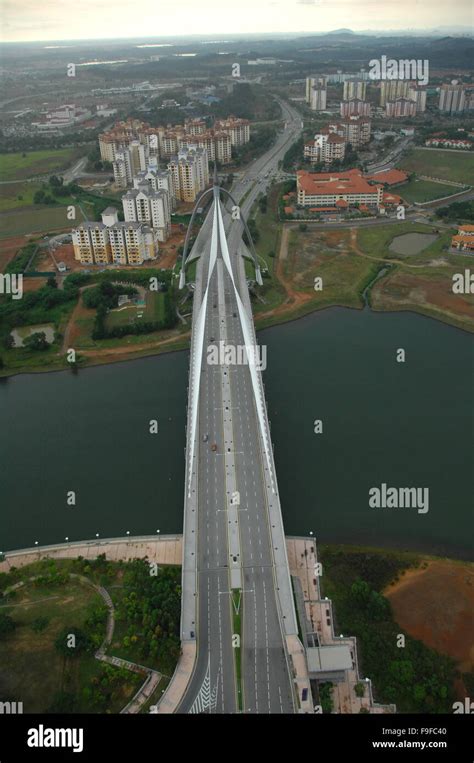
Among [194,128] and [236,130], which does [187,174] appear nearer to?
[194,128]

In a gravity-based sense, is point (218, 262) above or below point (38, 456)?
above

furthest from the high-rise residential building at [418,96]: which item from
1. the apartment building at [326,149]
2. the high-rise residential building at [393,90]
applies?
the apartment building at [326,149]

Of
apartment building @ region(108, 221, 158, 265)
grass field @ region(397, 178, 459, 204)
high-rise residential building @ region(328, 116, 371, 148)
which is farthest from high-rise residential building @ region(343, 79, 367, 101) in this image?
apartment building @ region(108, 221, 158, 265)

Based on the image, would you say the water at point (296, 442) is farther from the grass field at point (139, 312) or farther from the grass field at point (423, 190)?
the grass field at point (423, 190)

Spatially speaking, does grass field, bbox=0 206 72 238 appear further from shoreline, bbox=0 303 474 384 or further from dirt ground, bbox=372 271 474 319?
dirt ground, bbox=372 271 474 319

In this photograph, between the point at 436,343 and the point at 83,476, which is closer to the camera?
the point at 83,476

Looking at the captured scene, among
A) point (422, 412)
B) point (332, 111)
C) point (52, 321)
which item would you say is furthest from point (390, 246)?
point (332, 111)

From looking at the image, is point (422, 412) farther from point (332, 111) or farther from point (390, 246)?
point (332, 111)
